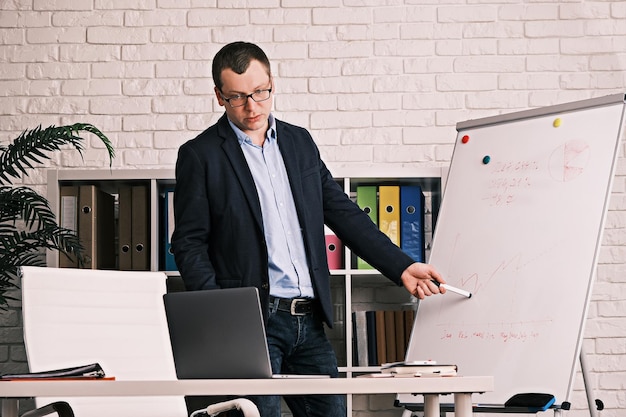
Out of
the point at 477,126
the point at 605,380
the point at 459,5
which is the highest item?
the point at 459,5

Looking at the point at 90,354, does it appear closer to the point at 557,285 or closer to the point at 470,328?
the point at 470,328

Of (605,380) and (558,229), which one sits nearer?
(558,229)

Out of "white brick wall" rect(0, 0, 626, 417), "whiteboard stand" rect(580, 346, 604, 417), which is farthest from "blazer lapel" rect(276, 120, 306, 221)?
"white brick wall" rect(0, 0, 626, 417)

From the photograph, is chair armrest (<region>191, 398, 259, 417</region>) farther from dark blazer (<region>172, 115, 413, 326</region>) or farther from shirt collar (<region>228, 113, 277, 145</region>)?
shirt collar (<region>228, 113, 277, 145</region>)

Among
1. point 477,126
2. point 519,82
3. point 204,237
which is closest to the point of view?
point 204,237

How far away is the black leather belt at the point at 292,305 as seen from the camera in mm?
2250

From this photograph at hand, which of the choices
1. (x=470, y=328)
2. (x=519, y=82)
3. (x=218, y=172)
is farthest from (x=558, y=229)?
(x=519, y=82)

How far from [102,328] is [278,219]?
621 mm

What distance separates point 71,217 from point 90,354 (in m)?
1.07

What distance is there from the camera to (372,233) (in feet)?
8.20

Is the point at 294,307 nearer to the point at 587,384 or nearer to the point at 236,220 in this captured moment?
the point at 236,220

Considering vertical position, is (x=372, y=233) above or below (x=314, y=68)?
below

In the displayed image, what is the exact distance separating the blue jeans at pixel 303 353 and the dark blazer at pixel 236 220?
2.0 inches

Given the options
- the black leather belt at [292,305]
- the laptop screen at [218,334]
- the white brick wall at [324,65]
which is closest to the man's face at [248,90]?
the black leather belt at [292,305]
